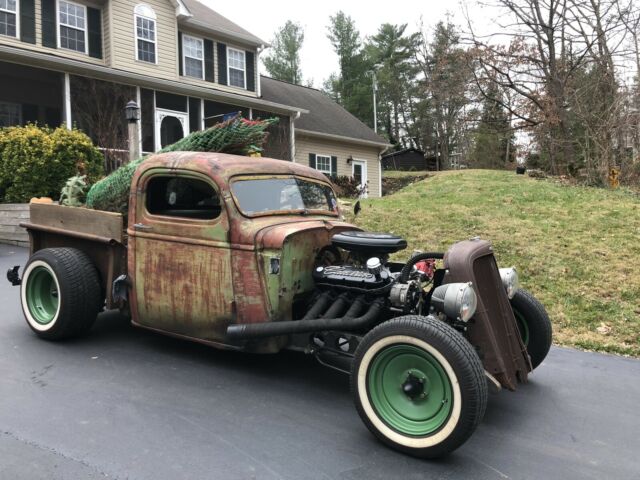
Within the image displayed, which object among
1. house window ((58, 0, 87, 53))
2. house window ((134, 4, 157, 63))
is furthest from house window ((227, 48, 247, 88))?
house window ((58, 0, 87, 53))

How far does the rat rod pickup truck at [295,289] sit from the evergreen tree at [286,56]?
43706mm

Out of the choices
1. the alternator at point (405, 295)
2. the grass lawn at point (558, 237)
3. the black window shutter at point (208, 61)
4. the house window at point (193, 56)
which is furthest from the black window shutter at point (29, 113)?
the alternator at point (405, 295)

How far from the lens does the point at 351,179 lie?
22.7 m

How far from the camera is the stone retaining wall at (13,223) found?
994 centimetres

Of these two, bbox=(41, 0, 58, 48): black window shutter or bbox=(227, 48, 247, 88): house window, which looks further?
bbox=(227, 48, 247, 88): house window

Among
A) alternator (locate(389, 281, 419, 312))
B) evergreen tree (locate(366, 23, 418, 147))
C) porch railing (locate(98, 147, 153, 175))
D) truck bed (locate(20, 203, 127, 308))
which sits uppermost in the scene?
evergreen tree (locate(366, 23, 418, 147))

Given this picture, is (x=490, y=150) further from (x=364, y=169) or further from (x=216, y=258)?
(x=216, y=258)

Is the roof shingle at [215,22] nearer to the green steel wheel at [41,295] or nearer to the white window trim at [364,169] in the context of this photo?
the white window trim at [364,169]

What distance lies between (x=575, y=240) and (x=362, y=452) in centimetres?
726

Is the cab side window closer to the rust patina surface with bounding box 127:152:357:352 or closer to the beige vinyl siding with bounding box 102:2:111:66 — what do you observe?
the rust patina surface with bounding box 127:152:357:352

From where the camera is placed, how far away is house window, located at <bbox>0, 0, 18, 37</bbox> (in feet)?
44.1

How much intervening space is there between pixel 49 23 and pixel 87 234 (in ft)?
41.4

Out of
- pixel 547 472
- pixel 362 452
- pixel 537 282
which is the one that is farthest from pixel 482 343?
pixel 537 282

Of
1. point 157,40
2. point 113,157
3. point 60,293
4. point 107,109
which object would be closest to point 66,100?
point 107,109
